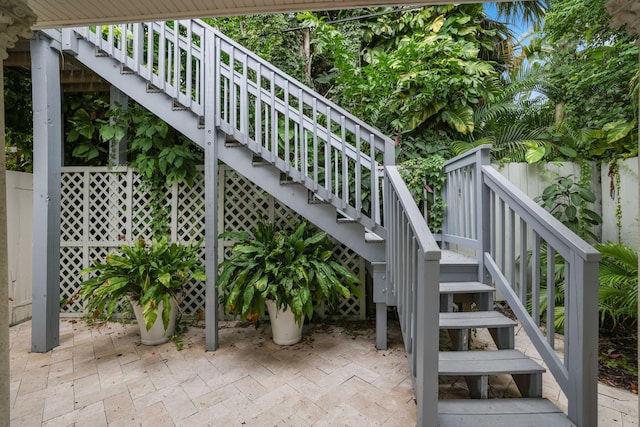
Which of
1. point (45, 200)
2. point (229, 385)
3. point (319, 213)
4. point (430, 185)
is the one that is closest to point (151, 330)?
point (229, 385)

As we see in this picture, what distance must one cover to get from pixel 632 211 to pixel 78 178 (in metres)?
5.84

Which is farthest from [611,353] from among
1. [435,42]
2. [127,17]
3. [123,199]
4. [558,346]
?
[123,199]

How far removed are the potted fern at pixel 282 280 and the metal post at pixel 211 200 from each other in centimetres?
11

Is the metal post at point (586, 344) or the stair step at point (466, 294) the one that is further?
the stair step at point (466, 294)

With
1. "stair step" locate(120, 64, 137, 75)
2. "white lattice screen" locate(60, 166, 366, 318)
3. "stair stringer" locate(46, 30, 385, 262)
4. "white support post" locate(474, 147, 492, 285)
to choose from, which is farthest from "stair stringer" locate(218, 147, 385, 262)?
"stair step" locate(120, 64, 137, 75)

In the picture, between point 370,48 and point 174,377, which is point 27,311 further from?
point 370,48

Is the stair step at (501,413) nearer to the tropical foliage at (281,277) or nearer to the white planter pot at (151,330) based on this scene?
the tropical foliage at (281,277)

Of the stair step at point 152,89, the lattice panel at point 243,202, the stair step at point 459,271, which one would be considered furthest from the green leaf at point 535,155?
the stair step at point 152,89

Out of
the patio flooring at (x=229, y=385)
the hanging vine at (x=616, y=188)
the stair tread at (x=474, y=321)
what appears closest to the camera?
the patio flooring at (x=229, y=385)

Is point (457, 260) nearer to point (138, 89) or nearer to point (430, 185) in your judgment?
point (430, 185)

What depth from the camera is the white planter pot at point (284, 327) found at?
2576 millimetres

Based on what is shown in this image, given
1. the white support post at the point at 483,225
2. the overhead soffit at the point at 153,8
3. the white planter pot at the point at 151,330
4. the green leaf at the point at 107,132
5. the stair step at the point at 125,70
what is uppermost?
the stair step at the point at 125,70

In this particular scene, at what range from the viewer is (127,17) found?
159 cm

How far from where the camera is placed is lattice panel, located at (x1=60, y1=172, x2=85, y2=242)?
3.26 m
